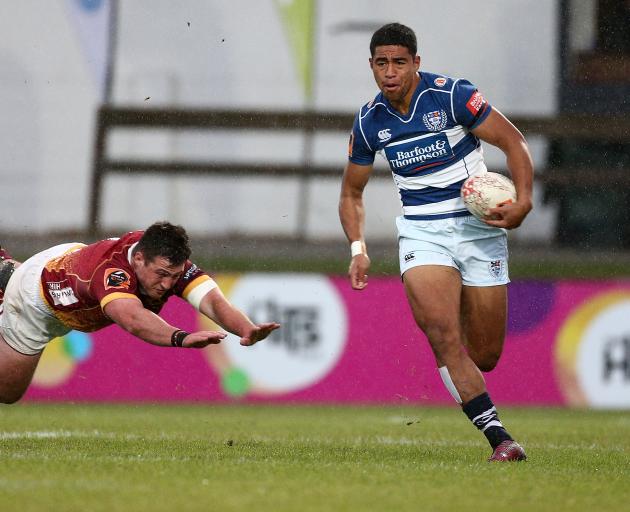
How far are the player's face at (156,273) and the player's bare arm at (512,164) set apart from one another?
1.78 m

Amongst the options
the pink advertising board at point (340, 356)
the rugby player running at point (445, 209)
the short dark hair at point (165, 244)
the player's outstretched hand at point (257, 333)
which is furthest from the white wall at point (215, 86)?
the player's outstretched hand at point (257, 333)

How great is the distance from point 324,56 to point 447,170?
6659 mm

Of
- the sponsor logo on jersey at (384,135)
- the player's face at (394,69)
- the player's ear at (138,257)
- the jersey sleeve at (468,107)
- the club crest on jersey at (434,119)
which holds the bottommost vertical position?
the player's ear at (138,257)

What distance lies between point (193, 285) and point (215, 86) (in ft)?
21.4

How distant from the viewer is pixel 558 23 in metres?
14.1

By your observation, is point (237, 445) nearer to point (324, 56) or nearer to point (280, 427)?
point (280, 427)

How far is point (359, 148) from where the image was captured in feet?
25.7

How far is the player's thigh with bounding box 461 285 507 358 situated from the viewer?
24.9ft

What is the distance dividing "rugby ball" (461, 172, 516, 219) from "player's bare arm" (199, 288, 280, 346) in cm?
130

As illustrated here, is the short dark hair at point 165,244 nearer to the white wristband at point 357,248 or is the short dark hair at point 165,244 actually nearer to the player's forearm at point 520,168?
the white wristband at point 357,248

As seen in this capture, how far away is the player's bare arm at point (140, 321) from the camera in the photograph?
6.71 meters

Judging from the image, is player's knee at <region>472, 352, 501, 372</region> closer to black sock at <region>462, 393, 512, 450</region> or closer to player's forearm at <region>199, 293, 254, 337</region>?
black sock at <region>462, 393, 512, 450</region>

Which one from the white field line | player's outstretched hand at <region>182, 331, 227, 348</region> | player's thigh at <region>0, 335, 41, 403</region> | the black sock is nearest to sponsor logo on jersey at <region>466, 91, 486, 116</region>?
the black sock

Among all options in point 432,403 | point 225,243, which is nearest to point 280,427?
point 432,403
